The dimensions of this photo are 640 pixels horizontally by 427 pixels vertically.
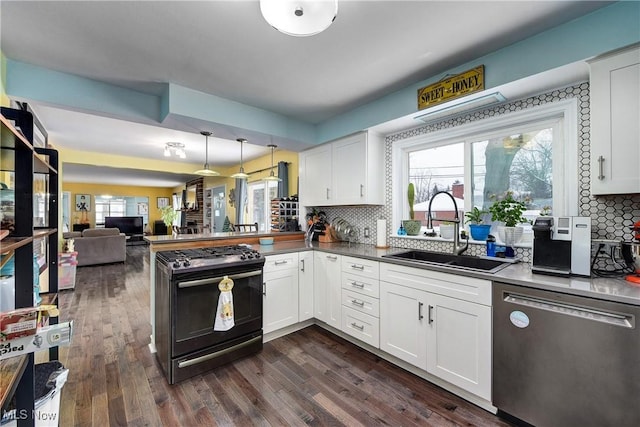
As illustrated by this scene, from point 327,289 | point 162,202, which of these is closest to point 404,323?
point 327,289

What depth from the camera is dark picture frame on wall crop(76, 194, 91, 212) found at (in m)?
10.0

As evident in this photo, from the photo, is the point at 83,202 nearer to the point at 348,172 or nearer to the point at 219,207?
the point at 219,207

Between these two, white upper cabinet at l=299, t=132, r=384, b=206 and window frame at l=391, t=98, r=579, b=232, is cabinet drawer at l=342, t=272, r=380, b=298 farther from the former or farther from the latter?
window frame at l=391, t=98, r=579, b=232

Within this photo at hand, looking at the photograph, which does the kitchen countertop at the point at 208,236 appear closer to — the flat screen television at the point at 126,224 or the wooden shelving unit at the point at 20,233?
the wooden shelving unit at the point at 20,233

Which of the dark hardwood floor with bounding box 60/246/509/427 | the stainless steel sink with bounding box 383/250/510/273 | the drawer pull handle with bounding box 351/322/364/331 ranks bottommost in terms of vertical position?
the dark hardwood floor with bounding box 60/246/509/427

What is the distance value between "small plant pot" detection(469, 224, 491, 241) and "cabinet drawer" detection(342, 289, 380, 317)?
0.99 metres

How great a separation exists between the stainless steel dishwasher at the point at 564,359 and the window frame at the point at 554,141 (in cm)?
83

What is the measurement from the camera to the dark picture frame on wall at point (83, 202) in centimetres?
1002

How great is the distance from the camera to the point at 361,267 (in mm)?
2428

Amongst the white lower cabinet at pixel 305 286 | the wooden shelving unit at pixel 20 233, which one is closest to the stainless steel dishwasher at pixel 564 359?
the white lower cabinet at pixel 305 286

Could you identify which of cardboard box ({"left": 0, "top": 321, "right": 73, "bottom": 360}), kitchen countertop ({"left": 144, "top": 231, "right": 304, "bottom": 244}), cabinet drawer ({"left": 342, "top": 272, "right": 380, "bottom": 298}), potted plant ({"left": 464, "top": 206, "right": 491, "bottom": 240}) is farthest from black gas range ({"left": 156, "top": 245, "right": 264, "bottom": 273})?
potted plant ({"left": 464, "top": 206, "right": 491, "bottom": 240})

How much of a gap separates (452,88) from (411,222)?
50.1 inches

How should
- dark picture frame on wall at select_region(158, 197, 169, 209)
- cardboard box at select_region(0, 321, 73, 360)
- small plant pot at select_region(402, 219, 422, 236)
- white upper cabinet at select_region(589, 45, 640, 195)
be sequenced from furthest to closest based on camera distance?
dark picture frame on wall at select_region(158, 197, 169, 209) < small plant pot at select_region(402, 219, 422, 236) < white upper cabinet at select_region(589, 45, 640, 195) < cardboard box at select_region(0, 321, 73, 360)

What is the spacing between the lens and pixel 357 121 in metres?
2.94
